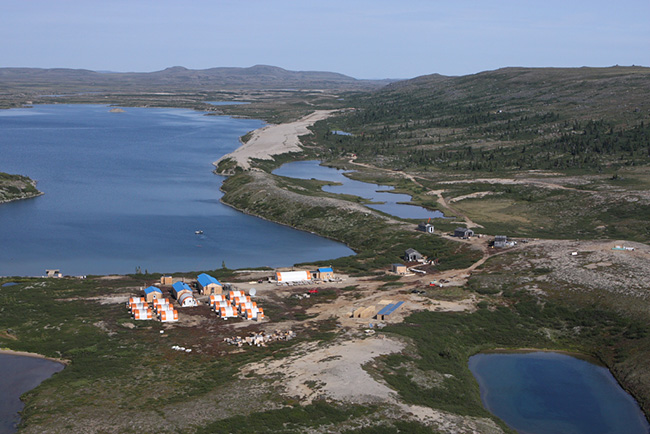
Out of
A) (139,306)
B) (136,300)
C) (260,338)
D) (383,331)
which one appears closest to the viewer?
(260,338)

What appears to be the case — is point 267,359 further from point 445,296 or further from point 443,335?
point 445,296

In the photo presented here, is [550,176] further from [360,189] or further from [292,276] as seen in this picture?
[292,276]

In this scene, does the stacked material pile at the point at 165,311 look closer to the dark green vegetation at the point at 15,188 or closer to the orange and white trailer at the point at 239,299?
the orange and white trailer at the point at 239,299

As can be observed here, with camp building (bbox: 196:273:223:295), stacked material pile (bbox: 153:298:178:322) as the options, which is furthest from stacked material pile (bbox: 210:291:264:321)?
stacked material pile (bbox: 153:298:178:322)

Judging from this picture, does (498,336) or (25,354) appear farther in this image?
(498,336)

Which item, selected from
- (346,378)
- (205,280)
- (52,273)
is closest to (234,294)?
(205,280)

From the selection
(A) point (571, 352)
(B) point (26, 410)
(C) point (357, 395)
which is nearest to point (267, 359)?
(C) point (357, 395)

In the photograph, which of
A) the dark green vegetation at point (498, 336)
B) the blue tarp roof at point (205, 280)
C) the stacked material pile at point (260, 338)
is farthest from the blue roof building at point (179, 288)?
the dark green vegetation at point (498, 336)
